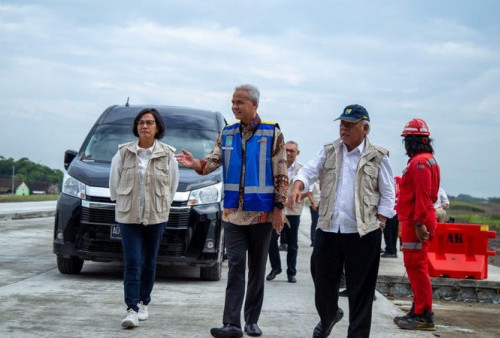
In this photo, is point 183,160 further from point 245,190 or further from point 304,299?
point 304,299

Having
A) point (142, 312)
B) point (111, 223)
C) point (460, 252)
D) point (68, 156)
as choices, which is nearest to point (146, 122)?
point (142, 312)

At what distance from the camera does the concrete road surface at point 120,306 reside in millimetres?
7012

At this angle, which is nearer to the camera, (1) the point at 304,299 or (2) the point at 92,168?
(1) the point at 304,299

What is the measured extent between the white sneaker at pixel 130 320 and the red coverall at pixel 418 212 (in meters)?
2.65

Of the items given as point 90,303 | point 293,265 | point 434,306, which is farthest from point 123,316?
point 434,306

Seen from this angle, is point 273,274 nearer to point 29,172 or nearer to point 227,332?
point 227,332

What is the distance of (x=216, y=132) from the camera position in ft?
38.9

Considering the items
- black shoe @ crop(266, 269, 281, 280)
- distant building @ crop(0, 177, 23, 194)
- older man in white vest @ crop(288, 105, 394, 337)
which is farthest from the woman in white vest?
distant building @ crop(0, 177, 23, 194)

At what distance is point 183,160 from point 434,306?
5567 mm

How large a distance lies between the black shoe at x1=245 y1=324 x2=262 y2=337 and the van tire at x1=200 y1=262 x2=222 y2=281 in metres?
3.80

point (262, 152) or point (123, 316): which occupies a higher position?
point (262, 152)

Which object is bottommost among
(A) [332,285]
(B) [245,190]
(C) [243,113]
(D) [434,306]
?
(D) [434,306]

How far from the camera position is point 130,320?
7.01 meters

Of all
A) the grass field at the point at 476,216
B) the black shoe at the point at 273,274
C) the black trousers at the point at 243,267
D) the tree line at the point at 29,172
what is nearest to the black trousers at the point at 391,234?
the black shoe at the point at 273,274
